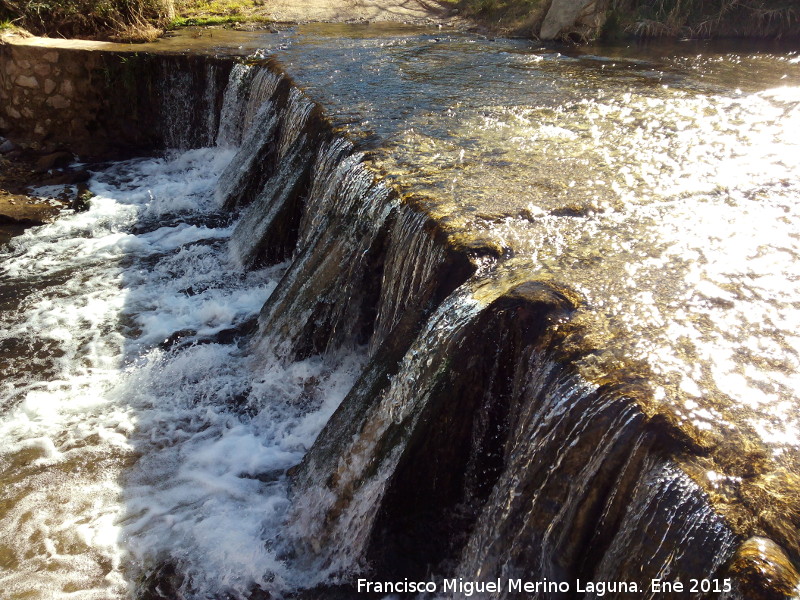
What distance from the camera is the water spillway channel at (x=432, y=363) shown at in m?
2.46

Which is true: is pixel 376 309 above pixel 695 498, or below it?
below

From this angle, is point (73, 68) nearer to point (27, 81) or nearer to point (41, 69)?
point (41, 69)

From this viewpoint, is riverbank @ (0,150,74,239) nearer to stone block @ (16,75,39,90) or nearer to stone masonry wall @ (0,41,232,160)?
stone masonry wall @ (0,41,232,160)

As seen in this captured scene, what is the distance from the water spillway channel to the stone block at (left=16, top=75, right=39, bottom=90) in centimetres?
285

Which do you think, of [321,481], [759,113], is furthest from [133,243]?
[759,113]

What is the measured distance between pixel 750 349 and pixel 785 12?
9.72 metres

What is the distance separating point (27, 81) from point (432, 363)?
811 centimetres

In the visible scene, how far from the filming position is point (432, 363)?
3.28 metres

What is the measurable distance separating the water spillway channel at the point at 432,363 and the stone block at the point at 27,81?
2852 millimetres

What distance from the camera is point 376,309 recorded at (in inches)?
183

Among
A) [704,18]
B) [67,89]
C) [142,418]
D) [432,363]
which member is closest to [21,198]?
[67,89]

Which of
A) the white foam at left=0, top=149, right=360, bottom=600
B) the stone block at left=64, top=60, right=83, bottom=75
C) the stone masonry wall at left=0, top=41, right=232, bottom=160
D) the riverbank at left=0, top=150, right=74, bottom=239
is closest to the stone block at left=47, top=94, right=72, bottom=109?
the stone masonry wall at left=0, top=41, right=232, bottom=160

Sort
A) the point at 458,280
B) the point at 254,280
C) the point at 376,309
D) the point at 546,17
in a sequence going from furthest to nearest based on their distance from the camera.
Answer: the point at 546,17, the point at 254,280, the point at 376,309, the point at 458,280

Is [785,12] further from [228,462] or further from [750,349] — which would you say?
[228,462]
